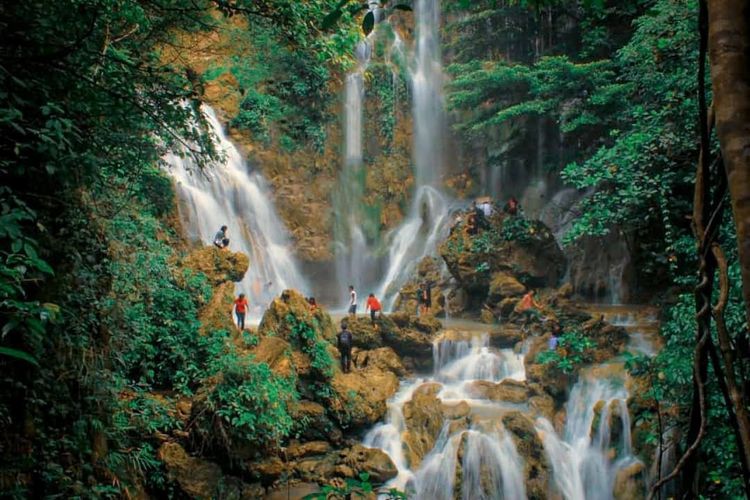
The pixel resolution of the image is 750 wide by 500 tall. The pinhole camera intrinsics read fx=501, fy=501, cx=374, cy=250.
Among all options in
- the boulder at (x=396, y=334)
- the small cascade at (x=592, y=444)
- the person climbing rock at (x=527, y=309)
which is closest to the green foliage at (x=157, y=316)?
the boulder at (x=396, y=334)

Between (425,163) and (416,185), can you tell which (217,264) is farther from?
(425,163)

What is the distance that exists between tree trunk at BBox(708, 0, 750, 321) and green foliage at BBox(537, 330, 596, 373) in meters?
7.05

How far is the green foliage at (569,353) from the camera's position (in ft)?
26.8

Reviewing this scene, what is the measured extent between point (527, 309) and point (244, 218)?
9833 mm

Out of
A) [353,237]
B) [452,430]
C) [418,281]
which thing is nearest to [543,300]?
[418,281]

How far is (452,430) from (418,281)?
859 centimetres

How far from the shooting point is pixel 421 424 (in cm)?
927

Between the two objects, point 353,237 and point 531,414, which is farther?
point 353,237

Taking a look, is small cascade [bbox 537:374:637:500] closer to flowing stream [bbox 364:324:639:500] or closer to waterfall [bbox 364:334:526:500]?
flowing stream [bbox 364:324:639:500]

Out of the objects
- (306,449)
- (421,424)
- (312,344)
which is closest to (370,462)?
(306,449)

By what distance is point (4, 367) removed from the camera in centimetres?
342

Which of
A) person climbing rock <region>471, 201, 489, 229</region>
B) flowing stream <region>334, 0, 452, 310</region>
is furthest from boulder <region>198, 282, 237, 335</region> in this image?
person climbing rock <region>471, 201, 489, 229</region>

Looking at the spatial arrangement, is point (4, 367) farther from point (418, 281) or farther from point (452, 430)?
point (418, 281)

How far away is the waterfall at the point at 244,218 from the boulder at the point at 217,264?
355 cm
